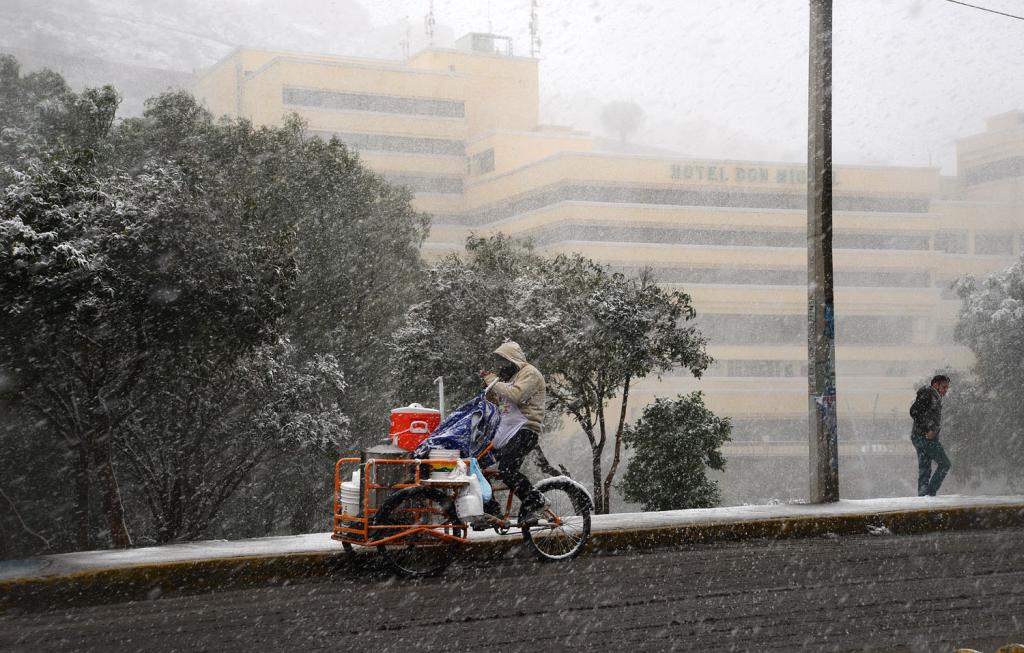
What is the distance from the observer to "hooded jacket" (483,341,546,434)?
861 cm

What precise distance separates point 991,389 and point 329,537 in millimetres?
34369

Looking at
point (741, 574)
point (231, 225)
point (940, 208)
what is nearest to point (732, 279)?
point (940, 208)

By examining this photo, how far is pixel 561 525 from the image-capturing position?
9078 millimetres

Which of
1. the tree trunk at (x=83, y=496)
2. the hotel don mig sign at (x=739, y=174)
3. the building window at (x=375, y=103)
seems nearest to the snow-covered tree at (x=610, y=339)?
the tree trunk at (x=83, y=496)

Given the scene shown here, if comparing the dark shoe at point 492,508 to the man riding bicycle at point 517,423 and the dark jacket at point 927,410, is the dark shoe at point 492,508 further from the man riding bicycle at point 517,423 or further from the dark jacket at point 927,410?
the dark jacket at point 927,410

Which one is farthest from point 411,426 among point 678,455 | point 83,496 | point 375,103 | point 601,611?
point 375,103

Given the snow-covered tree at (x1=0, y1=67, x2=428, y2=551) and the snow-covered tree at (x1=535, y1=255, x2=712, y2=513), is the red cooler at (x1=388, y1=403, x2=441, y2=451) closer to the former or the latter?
the snow-covered tree at (x1=0, y1=67, x2=428, y2=551)

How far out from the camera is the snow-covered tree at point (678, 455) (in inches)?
942

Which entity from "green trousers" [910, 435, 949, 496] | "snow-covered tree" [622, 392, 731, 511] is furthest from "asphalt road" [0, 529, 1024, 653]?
"snow-covered tree" [622, 392, 731, 511]

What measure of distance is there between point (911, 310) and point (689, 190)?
902 inches

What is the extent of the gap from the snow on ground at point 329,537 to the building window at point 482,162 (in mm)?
93743

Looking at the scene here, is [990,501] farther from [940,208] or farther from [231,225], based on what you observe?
[940,208]

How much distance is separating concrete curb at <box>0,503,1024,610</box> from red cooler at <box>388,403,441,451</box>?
0.88 m

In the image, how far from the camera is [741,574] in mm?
8117
